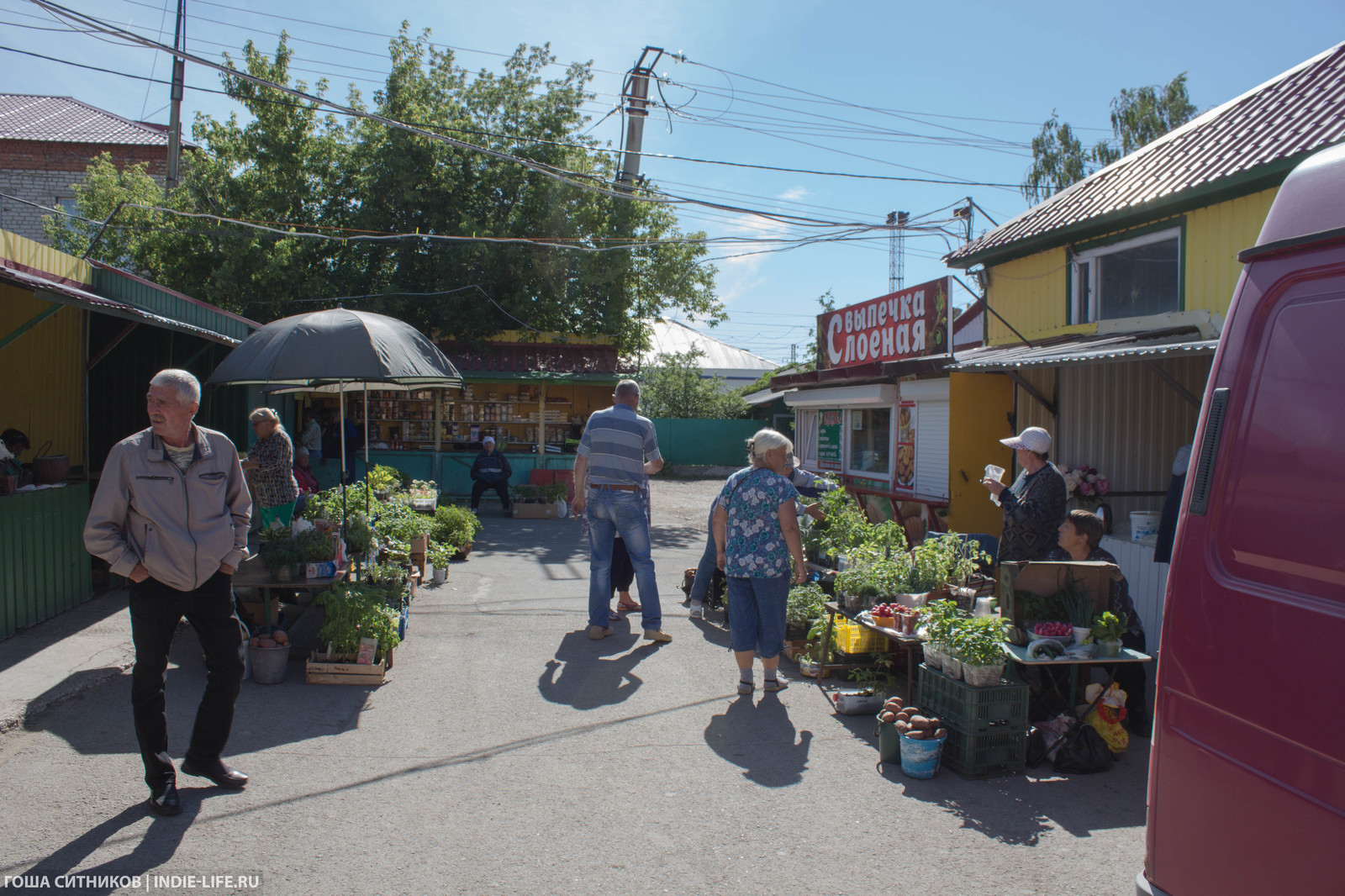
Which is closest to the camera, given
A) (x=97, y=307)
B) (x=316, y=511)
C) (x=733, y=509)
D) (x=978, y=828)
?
(x=978, y=828)

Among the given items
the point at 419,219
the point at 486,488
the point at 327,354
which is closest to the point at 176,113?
the point at 419,219

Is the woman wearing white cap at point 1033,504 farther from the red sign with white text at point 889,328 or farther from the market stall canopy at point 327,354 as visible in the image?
the market stall canopy at point 327,354

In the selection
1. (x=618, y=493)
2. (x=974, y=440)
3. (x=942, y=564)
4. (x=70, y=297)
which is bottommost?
(x=942, y=564)

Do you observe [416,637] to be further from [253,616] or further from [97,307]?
[97,307]

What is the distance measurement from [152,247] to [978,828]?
2231cm

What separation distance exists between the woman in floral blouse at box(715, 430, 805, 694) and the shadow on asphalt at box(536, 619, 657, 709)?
0.89m

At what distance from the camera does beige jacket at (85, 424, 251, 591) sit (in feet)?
11.8

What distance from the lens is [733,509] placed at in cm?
562

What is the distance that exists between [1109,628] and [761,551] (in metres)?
2.05

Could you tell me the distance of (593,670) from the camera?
621 centimetres

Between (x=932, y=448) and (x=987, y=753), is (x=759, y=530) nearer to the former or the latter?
(x=987, y=753)

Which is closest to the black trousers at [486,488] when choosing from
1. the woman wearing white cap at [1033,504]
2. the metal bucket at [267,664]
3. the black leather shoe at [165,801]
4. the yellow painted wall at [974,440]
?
the yellow painted wall at [974,440]

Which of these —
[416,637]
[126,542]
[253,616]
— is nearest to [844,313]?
[416,637]

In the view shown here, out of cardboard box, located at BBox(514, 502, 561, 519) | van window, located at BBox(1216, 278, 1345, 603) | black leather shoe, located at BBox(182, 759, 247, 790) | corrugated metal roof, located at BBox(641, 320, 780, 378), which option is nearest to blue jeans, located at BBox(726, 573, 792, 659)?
black leather shoe, located at BBox(182, 759, 247, 790)
